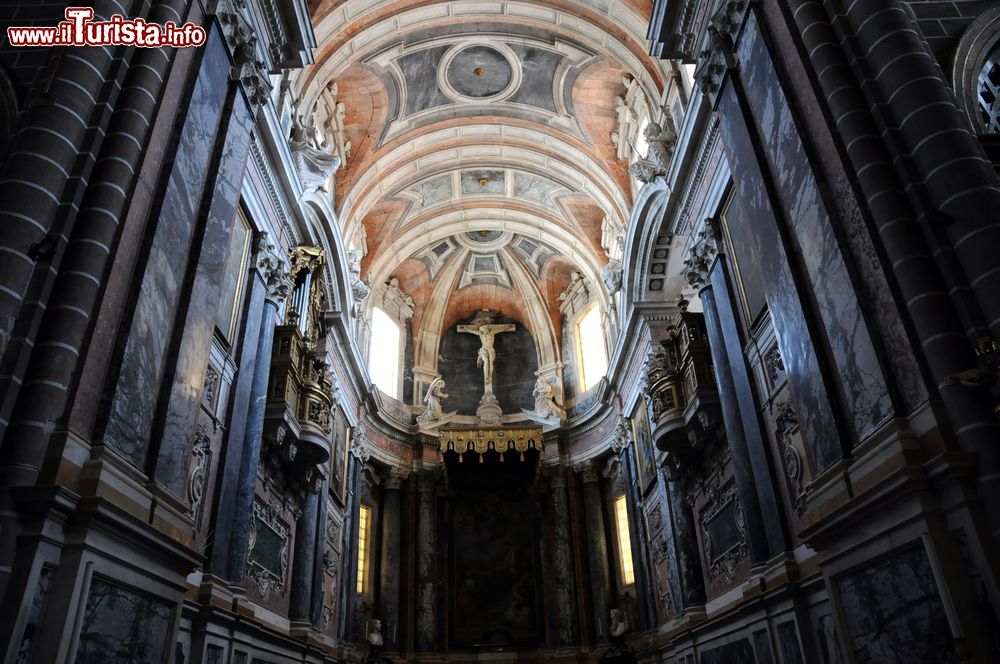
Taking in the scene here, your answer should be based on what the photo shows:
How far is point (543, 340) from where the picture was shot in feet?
77.9

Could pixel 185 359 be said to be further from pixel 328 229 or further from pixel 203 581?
pixel 328 229

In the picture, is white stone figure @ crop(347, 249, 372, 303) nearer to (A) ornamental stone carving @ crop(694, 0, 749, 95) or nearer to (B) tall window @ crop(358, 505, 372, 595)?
(B) tall window @ crop(358, 505, 372, 595)

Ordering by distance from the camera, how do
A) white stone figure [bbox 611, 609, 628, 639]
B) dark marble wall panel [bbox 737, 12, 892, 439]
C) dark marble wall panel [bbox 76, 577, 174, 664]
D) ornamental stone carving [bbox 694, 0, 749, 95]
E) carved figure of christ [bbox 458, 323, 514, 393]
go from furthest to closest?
1. carved figure of christ [bbox 458, 323, 514, 393]
2. white stone figure [bbox 611, 609, 628, 639]
3. ornamental stone carving [bbox 694, 0, 749, 95]
4. dark marble wall panel [bbox 737, 12, 892, 439]
5. dark marble wall panel [bbox 76, 577, 174, 664]

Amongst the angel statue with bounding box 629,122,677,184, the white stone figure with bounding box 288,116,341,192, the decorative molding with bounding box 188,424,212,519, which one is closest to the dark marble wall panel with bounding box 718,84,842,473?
the angel statue with bounding box 629,122,677,184

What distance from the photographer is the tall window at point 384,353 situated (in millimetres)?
21516

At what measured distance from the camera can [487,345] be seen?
23.8m

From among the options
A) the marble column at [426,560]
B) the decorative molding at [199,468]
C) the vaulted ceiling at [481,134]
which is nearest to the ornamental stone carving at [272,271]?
the decorative molding at [199,468]

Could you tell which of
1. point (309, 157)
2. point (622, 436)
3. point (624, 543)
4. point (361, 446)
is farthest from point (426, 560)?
point (309, 157)

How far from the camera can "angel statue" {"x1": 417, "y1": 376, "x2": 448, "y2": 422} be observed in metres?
22.0

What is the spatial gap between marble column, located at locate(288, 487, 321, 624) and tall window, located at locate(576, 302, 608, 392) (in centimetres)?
1029

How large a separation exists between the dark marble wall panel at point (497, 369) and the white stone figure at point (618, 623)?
293 inches

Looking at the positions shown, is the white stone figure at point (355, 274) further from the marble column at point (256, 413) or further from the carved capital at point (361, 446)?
the marble column at point (256, 413)

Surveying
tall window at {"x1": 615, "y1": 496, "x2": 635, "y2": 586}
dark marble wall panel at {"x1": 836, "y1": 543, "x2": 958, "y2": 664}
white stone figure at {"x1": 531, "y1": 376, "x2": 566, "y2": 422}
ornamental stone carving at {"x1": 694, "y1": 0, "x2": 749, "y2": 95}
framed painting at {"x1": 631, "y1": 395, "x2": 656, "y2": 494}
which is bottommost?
dark marble wall panel at {"x1": 836, "y1": 543, "x2": 958, "y2": 664}

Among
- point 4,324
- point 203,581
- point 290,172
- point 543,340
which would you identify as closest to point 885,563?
point 4,324
